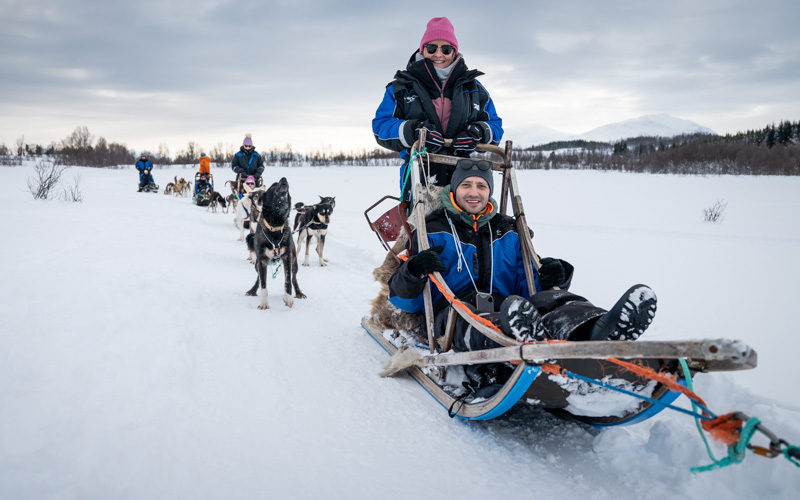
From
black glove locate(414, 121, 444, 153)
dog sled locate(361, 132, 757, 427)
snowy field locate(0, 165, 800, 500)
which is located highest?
black glove locate(414, 121, 444, 153)

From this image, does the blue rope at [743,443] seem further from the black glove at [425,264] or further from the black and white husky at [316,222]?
the black and white husky at [316,222]

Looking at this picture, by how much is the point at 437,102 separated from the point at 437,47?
0.39 m

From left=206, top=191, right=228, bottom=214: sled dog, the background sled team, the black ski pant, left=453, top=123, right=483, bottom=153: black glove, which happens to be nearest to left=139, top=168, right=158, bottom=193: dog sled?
left=206, top=191, right=228, bottom=214: sled dog

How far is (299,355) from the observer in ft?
10.2

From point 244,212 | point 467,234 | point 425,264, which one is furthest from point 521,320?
point 244,212

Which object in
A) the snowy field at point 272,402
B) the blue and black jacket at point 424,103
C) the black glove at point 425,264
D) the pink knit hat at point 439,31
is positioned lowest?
the snowy field at point 272,402

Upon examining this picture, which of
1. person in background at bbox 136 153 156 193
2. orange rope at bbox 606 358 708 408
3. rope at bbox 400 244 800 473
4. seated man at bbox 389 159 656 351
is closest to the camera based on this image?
rope at bbox 400 244 800 473

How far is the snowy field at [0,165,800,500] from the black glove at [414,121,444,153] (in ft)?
5.15

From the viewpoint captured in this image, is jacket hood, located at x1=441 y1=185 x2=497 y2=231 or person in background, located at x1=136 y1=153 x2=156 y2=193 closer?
jacket hood, located at x1=441 y1=185 x2=497 y2=231

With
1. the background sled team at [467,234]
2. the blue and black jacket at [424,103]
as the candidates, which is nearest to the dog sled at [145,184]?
the background sled team at [467,234]

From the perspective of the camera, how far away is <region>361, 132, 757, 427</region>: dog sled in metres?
1.35

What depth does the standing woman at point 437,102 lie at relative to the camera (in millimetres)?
3209

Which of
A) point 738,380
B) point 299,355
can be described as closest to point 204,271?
point 299,355

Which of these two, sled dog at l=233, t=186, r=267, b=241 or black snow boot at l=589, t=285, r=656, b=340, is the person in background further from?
black snow boot at l=589, t=285, r=656, b=340
